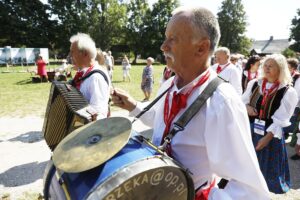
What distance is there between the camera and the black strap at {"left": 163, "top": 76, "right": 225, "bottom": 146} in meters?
1.47

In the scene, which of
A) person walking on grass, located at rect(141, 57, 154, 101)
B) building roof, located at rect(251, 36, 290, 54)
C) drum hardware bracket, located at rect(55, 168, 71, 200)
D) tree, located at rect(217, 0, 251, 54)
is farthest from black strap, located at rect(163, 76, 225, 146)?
building roof, located at rect(251, 36, 290, 54)

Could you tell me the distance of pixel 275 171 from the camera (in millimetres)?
4105

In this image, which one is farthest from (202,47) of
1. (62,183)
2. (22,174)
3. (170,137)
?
(22,174)

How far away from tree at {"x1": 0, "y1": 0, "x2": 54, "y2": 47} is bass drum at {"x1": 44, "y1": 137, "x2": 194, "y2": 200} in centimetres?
4195

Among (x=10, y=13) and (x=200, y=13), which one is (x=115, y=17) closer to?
(x=10, y=13)

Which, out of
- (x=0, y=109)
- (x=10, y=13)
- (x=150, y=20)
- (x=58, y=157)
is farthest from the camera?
(x=150, y=20)

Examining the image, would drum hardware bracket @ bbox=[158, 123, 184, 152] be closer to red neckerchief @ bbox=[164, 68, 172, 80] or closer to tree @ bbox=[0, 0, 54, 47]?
red neckerchief @ bbox=[164, 68, 172, 80]

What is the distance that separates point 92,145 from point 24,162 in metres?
4.50

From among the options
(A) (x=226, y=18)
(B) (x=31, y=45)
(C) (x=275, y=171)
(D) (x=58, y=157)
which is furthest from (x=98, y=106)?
(A) (x=226, y=18)

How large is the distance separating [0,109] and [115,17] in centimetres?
3889

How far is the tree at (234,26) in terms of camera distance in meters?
60.8

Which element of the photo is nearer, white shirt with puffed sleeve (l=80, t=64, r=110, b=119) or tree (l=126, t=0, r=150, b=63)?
white shirt with puffed sleeve (l=80, t=64, r=110, b=119)

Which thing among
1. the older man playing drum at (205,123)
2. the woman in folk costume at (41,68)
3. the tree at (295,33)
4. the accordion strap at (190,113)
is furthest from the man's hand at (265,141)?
the tree at (295,33)

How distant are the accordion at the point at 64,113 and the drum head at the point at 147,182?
4.36ft
